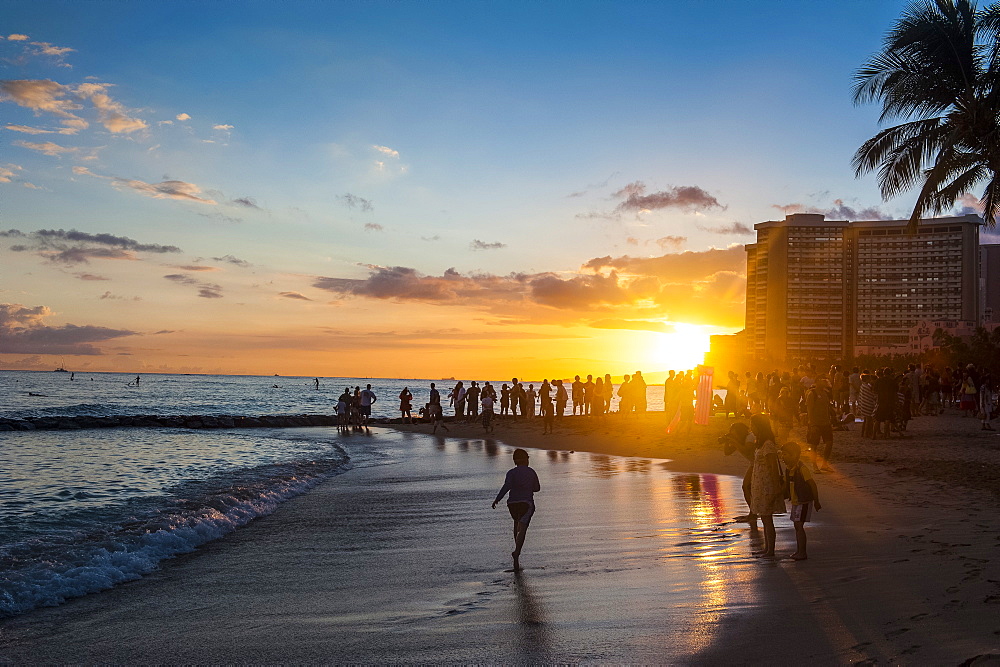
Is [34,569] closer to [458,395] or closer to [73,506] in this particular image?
[73,506]

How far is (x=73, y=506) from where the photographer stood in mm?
12797

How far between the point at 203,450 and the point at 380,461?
25.4 ft

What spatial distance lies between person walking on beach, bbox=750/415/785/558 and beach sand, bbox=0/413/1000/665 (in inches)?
18.6

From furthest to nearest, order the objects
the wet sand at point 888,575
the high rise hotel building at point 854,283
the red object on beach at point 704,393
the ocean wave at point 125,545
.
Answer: the high rise hotel building at point 854,283
the red object on beach at point 704,393
the ocean wave at point 125,545
the wet sand at point 888,575

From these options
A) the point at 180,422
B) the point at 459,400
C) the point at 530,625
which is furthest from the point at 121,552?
the point at 180,422

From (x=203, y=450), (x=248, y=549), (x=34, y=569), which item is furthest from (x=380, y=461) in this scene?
(x=34, y=569)

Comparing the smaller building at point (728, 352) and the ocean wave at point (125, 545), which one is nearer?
the ocean wave at point (125, 545)

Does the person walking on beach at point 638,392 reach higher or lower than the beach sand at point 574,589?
higher

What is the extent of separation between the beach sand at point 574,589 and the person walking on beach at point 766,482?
47 cm

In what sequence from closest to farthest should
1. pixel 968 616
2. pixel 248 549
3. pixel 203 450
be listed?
pixel 968 616, pixel 248 549, pixel 203 450

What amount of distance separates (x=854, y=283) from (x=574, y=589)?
16734 cm

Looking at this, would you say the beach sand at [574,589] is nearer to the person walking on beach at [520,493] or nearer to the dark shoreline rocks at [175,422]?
the person walking on beach at [520,493]

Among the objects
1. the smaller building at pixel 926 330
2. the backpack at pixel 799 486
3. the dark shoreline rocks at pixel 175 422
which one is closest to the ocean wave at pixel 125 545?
the backpack at pixel 799 486

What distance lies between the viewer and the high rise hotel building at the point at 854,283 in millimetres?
144375
